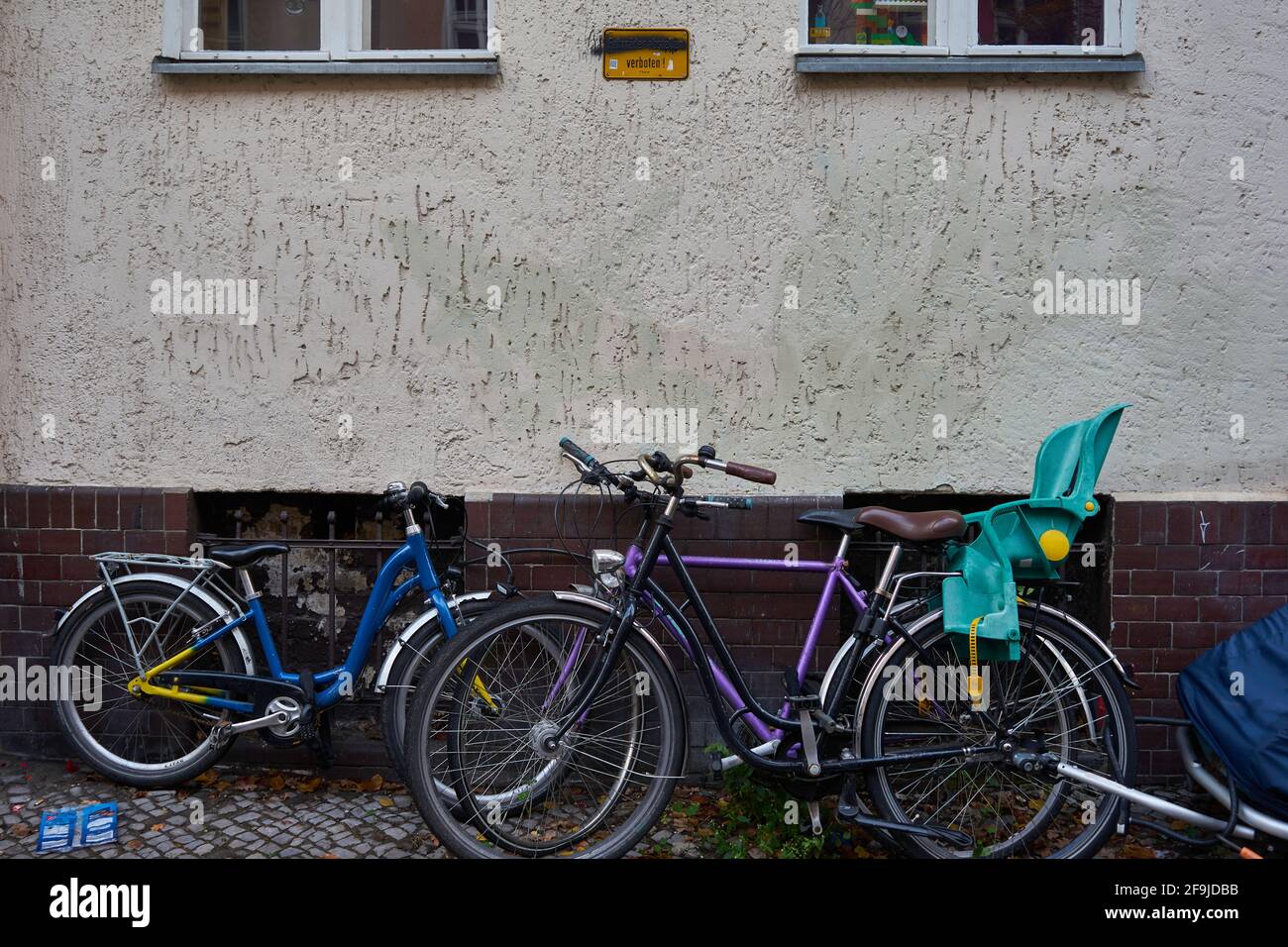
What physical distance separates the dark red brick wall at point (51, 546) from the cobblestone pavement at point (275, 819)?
236 millimetres

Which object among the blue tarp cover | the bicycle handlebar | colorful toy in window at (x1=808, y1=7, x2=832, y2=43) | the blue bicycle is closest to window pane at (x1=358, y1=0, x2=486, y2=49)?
colorful toy in window at (x1=808, y1=7, x2=832, y2=43)

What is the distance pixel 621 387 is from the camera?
14.6ft

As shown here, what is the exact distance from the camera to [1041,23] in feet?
14.8

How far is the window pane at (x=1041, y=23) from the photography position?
4.48m

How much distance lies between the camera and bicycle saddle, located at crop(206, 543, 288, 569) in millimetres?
4152

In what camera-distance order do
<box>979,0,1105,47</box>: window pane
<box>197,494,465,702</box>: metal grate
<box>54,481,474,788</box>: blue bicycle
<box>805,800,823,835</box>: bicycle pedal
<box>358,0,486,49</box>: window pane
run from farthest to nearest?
<box>197,494,465,702</box>: metal grate → <box>358,0,486,49</box>: window pane → <box>979,0,1105,47</box>: window pane → <box>54,481,474,788</box>: blue bicycle → <box>805,800,823,835</box>: bicycle pedal

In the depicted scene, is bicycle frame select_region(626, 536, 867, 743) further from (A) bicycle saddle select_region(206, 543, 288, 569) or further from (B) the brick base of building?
(A) bicycle saddle select_region(206, 543, 288, 569)

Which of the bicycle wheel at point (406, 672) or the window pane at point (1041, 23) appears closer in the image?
the bicycle wheel at point (406, 672)

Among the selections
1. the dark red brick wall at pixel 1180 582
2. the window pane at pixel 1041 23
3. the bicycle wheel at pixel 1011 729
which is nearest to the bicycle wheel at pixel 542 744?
the bicycle wheel at pixel 1011 729

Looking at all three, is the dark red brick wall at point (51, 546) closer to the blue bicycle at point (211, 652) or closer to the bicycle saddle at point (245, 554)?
the blue bicycle at point (211, 652)

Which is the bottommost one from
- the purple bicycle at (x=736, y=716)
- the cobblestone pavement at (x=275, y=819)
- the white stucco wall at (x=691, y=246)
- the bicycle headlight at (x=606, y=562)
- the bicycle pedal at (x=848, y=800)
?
the cobblestone pavement at (x=275, y=819)

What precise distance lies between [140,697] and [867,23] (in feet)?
13.5

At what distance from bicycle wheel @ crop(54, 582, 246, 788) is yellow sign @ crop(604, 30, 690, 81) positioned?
280 cm

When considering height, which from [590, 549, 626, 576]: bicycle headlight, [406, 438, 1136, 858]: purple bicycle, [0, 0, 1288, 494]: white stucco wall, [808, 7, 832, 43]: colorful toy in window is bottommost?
[406, 438, 1136, 858]: purple bicycle
